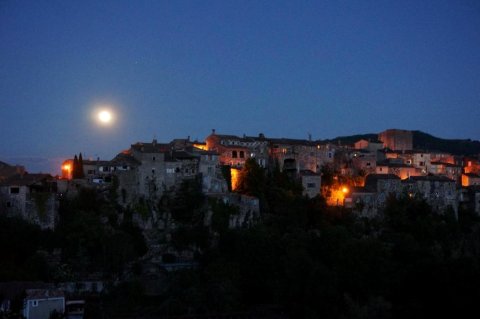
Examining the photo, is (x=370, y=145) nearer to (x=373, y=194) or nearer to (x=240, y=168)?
(x=373, y=194)

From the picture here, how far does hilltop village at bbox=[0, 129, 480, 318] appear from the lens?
1379 inches

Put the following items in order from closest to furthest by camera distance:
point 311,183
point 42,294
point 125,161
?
point 42,294 < point 125,161 < point 311,183

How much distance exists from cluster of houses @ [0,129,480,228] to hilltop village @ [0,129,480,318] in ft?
0.36

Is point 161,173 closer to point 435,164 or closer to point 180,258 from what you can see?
point 180,258

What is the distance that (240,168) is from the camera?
50062 millimetres

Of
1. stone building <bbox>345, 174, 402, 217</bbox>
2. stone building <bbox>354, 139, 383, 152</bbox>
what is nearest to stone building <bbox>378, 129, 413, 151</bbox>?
stone building <bbox>354, 139, 383, 152</bbox>

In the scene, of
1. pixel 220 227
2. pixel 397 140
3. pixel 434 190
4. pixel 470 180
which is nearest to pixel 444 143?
pixel 397 140

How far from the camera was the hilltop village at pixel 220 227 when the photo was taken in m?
35.0

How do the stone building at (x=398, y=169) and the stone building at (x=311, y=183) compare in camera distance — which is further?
the stone building at (x=398, y=169)

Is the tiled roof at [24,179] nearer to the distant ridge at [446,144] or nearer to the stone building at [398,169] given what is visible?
the stone building at [398,169]

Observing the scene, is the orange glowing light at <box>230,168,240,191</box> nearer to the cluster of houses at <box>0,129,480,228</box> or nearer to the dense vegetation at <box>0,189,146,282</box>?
the cluster of houses at <box>0,129,480,228</box>

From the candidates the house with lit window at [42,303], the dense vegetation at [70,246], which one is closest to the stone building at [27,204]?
the dense vegetation at [70,246]

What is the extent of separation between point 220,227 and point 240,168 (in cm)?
871

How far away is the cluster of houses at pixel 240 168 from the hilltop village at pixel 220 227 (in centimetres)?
11
